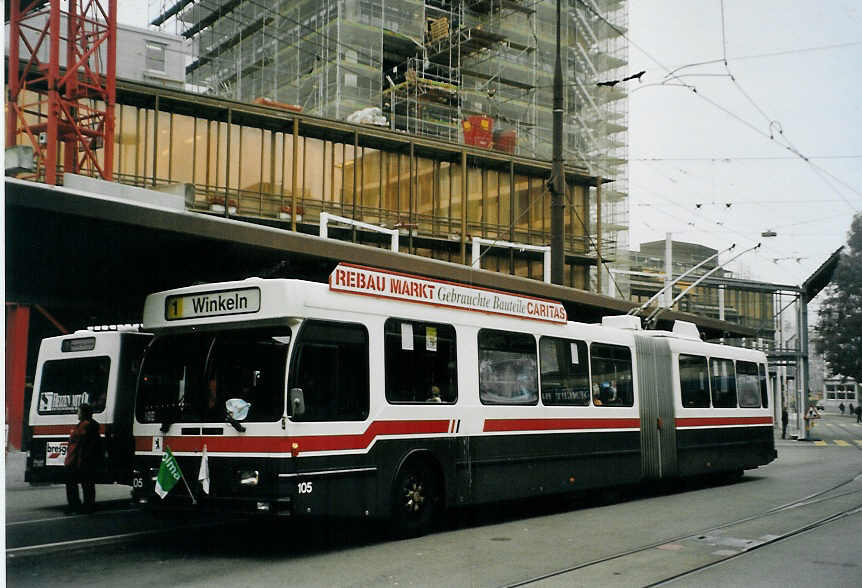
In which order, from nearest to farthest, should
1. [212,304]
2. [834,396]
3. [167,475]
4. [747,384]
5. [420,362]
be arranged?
[167,475]
[212,304]
[420,362]
[747,384]
[834,396]

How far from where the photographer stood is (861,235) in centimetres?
4047

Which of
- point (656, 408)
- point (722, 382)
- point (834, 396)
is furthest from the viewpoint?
point (834, 396)

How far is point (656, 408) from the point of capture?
17.3m

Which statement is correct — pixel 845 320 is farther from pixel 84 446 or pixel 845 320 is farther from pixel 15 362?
pixel 84 446

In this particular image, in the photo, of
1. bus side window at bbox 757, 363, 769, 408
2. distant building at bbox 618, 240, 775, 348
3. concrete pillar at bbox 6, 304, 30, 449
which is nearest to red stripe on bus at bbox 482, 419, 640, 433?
bus side window at bbox 757, 363, 769, 408

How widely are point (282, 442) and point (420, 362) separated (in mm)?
2505

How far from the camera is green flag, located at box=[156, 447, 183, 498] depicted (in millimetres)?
10391

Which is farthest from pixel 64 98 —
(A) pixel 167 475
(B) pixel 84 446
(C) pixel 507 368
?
(A) pixel 167 475

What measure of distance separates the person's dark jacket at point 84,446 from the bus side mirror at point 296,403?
551 centimetres

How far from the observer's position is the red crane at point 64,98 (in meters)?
30.7

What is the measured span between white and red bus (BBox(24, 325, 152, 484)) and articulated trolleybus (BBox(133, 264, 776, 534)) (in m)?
4.20

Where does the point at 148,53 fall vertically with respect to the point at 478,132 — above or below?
above

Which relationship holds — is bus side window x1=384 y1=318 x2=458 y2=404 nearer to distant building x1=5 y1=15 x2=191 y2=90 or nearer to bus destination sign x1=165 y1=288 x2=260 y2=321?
bus destination sign x1=165 y1=288 x2=260 y2=321

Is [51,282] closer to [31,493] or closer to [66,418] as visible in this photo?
[66,418]
